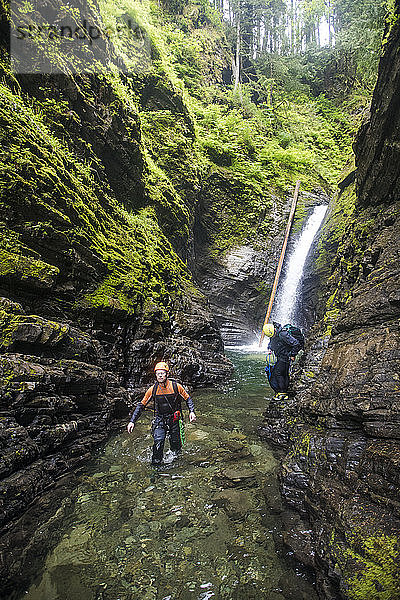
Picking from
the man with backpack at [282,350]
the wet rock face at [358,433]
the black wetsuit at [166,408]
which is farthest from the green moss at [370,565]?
the man with backpack at [282,350]

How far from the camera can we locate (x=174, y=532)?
332cm

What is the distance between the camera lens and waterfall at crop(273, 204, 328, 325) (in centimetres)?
1759

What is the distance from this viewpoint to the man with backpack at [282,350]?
671cm

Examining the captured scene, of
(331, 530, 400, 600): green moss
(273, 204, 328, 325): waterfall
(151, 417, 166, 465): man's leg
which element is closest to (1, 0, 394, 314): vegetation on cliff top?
(273, 204, 328, 325): waterfall

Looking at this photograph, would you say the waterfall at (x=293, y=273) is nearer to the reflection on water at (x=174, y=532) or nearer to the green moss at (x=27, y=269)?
the reflection on water at (x=174, y=532)

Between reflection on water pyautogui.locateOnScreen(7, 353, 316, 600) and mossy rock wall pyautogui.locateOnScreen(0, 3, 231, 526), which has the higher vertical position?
mossy rock wall pyautogui.locateOnScreen(0, 3, 231, 526)

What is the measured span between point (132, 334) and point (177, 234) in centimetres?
706

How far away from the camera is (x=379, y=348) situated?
4.09 metres

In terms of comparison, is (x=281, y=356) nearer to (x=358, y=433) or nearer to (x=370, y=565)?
(x=358, y=433)

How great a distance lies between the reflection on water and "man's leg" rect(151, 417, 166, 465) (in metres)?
0.15

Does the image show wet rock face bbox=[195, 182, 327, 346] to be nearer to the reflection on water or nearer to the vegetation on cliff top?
the vegetation on cliff top

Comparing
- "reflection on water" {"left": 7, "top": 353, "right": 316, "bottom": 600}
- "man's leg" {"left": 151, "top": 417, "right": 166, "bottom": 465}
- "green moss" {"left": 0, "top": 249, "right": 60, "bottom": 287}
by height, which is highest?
"green moss" {"left": 0, "top": 249, "right": 60, "bottom": 287}

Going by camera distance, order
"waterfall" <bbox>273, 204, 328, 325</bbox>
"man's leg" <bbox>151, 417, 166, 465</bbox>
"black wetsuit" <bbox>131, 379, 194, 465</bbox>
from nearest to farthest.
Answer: "man's leg" <bbox>151, 417, 166, 465</bbox> < "black wetsuit" <bbox>131, 379, 194, 465</bbox> < "waterfall" <bbox>273, 204, 328, 325</bbox>

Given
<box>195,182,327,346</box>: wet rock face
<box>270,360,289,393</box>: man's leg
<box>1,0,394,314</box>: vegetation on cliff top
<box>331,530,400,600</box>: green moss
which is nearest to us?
<box>331,530,400,600</box>: green moss
